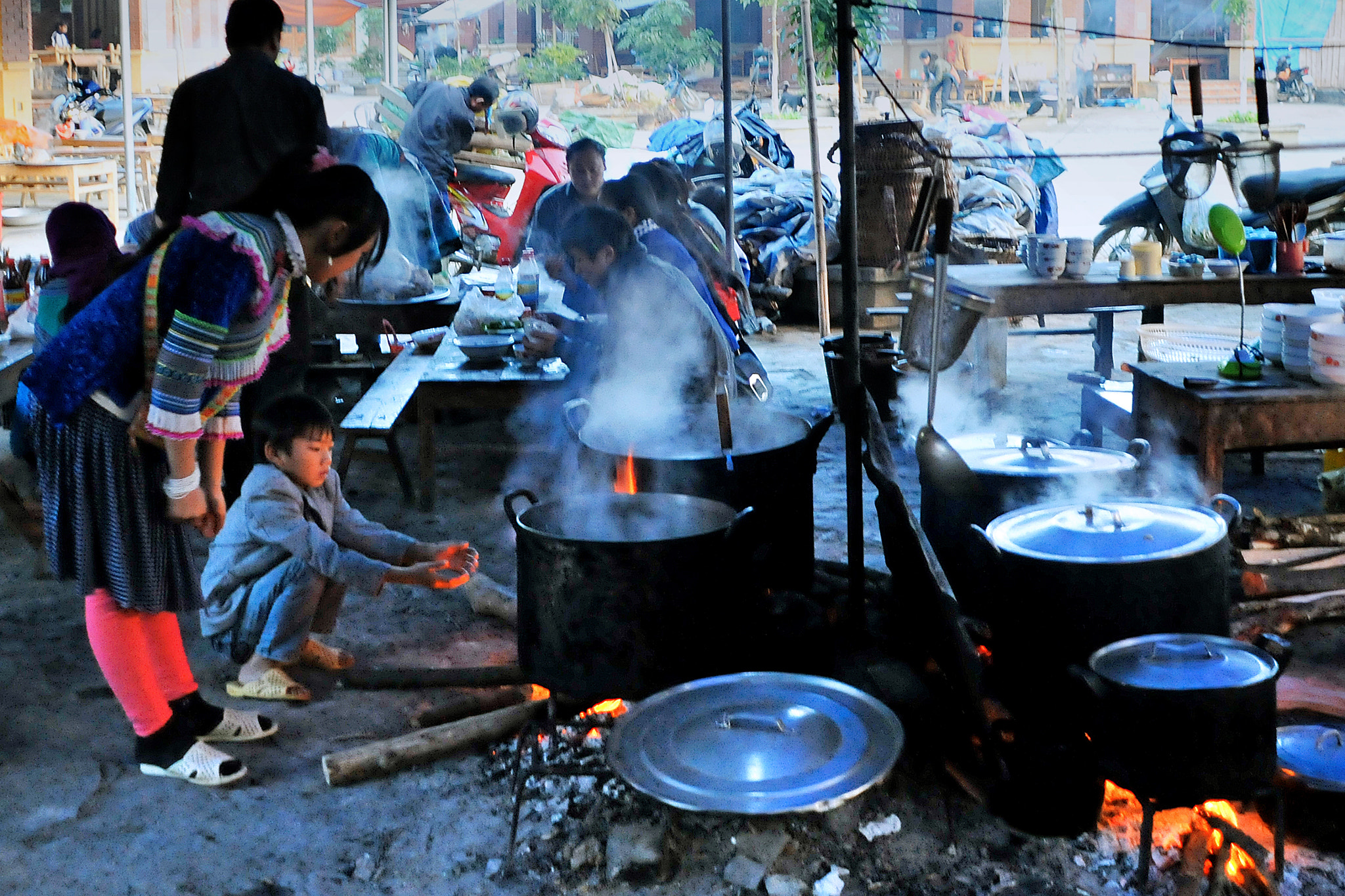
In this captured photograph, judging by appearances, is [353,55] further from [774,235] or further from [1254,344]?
[1254,344]

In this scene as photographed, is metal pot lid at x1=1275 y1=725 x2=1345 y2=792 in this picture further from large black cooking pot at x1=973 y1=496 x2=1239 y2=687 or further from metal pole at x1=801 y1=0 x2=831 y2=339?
metal pole at x1=801 y1=0 x2=831 y2=339

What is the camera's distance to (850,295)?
3.07 meters

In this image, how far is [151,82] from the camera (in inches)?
820

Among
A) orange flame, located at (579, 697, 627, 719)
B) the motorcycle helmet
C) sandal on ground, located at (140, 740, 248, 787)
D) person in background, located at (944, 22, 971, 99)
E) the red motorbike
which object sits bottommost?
sandal on ground, located at (140, 740, 248, 787)

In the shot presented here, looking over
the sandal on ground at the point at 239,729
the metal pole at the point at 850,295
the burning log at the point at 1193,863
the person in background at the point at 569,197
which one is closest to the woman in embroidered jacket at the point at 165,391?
the sandal on ground at the point at 239,729

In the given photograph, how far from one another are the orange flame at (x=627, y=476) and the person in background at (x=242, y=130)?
1513 millimetres

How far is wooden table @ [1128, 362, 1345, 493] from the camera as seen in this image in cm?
395

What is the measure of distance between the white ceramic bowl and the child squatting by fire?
1.73m

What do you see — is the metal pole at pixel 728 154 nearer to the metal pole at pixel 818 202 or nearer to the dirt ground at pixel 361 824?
the metal pole at pixel 818 202

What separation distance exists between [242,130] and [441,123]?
6.55m

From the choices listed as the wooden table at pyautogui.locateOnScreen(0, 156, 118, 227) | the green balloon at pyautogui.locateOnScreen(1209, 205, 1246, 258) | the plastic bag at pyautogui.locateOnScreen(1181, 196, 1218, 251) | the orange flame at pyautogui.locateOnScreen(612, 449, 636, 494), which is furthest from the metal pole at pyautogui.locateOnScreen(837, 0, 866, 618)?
the wooden table at pyautogui.locateOnScreen(0, 156, 118, 227)

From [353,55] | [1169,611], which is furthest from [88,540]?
[353,55]

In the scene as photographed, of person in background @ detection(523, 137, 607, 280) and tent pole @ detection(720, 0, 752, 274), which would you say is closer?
person in background @ detection(523, 137, 607, 280)

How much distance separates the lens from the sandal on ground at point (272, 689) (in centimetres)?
348
